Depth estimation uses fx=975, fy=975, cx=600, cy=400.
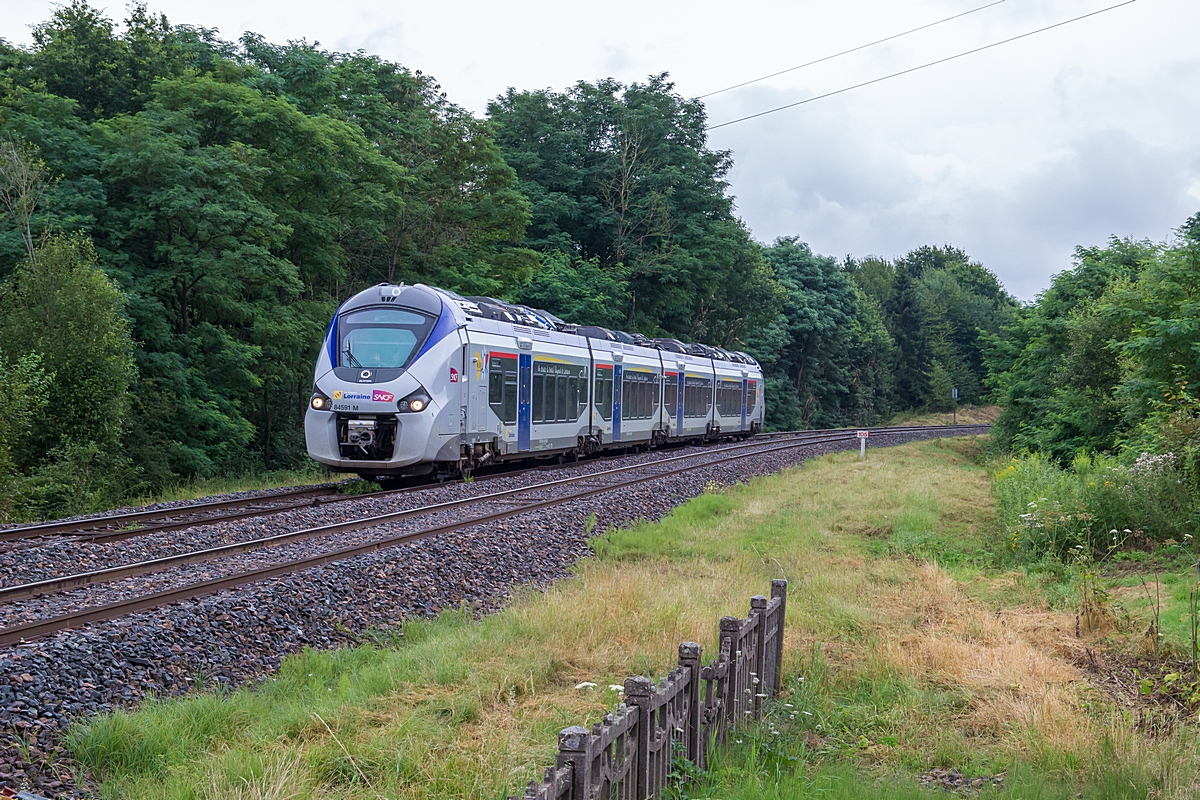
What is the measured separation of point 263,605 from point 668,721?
5.02m

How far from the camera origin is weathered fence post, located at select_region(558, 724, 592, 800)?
354 centimetres

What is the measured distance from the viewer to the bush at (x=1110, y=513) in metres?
11.8

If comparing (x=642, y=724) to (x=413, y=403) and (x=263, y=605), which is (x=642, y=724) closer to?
(x=263, y=605)

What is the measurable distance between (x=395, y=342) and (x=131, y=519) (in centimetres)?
569

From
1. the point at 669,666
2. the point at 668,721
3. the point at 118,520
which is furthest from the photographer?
the point at 118,520

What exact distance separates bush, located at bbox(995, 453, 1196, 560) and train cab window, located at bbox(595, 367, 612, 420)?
522 inches

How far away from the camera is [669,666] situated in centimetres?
675

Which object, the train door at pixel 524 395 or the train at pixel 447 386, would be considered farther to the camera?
the train door at pixel 524 395

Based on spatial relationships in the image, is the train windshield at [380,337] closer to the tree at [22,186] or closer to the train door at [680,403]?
the tree at [22,186]

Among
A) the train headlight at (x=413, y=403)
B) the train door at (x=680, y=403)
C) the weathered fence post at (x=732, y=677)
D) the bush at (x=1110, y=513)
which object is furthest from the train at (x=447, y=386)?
the weathered fence post at (x=732, y=677)

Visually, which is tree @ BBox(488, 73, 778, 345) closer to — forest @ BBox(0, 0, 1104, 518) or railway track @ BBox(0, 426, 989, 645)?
forest @ BBox(0, 0, 1104, 518)

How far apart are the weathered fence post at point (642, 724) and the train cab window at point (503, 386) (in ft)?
49.5

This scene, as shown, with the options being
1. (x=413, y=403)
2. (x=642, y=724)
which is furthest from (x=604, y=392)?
(x=642, y=724)

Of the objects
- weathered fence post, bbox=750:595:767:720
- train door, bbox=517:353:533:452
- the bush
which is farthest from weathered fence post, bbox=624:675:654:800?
train door, bbox=517:353:533:452
